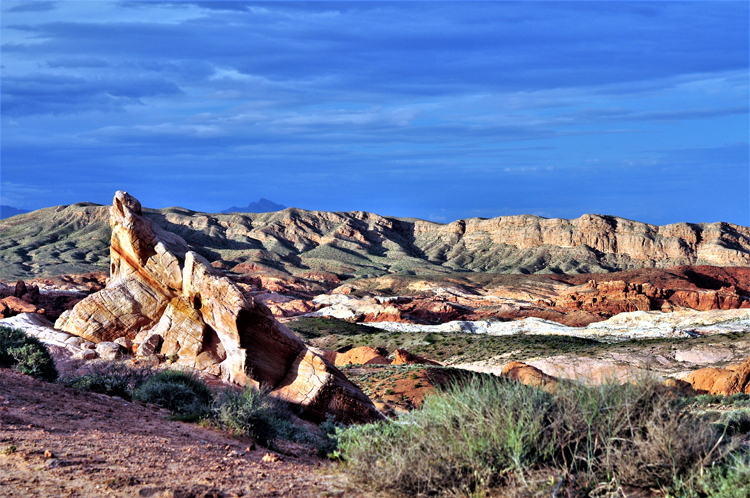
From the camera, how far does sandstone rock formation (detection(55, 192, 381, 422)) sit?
1501 centimetres

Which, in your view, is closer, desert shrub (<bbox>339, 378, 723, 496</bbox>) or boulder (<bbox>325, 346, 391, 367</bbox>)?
desert shrub (<bbox>339, 378, 723, 496</bbox>)

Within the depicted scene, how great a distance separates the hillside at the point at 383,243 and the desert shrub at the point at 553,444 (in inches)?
4042

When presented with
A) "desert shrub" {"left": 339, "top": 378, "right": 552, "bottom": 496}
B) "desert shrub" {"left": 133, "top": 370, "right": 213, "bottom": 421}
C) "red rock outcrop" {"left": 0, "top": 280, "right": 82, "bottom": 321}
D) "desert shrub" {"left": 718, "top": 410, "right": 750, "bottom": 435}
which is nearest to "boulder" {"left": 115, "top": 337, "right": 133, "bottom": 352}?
Answer: "desert shrub" {"left": 133, "top": 370, "right": 213, "bottom": 421}

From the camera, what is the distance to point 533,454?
21.4ft

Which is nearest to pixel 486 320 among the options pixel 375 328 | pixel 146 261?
pixel 375 328

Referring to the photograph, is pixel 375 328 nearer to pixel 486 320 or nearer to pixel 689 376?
pixel 486 320

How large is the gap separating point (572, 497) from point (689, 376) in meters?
22.1

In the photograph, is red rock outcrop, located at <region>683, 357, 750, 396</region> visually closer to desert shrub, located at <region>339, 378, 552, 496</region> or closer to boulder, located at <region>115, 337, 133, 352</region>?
desert shrub, located at <region>339, 378, 552, 496</region>

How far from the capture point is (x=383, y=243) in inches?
6452

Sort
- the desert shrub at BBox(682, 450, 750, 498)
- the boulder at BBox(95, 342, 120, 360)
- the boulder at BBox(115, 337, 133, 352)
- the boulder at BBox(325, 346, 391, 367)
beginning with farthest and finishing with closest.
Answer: the boulder at BBox(325, 346, 391, 367) < the boulder at BBox(115, 337, 133, 352) < the boulder at BBox(95, 342, 120, 360) < the desert shrub at BBox(682, 450, 750, 498)

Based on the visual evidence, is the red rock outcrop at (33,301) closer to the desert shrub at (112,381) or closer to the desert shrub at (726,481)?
the desert shrub at (112,381)

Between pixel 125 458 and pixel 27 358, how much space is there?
671 cm

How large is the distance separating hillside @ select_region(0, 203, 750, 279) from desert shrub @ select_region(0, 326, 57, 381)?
92.3 meters

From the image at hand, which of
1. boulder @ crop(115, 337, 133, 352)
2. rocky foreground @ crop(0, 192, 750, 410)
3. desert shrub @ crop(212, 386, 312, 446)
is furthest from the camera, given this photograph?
boulder @ crop(115, 337, 133, 352)
